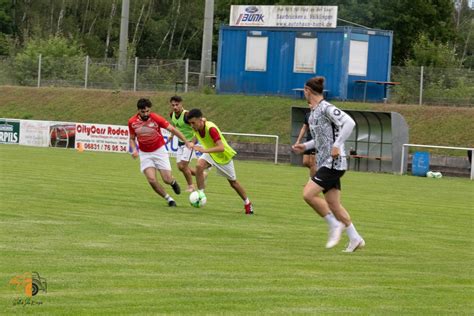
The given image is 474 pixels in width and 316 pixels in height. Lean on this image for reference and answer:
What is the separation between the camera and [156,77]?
2108 inches

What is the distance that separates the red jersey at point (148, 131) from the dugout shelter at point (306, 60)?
28.5 m

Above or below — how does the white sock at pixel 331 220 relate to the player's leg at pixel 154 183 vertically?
above

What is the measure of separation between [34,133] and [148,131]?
91.3 ft

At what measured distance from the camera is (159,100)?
173 ft

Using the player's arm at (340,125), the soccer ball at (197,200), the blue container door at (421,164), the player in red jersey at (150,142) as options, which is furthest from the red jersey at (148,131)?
the blue container door at (421,164)

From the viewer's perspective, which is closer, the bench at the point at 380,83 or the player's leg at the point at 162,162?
the player's leg at the point at 162,162

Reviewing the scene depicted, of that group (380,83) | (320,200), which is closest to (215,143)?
(320,200)

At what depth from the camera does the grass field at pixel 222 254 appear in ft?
30.3

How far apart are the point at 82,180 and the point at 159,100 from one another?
2839 centimetres

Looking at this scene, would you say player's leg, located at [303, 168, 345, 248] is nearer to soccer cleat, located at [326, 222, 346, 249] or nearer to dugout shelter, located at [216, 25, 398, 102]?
soccer cleat, located at [326, 222, 346, 249]

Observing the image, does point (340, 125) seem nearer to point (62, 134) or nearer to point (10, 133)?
point (62, 134)

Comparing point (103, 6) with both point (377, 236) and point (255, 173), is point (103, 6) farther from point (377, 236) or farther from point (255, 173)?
point (377, 236)

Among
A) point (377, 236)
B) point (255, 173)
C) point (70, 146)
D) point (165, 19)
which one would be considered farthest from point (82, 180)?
point (165, 19)

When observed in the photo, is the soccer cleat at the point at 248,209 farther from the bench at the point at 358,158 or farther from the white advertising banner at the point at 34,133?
the white advertising banner at the point at 34,133
